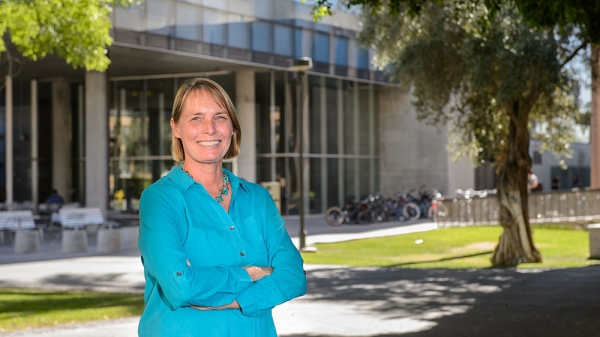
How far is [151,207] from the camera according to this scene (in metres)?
2.96

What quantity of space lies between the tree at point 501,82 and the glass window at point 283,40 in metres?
14.9

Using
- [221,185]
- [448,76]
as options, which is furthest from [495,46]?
[221,185]

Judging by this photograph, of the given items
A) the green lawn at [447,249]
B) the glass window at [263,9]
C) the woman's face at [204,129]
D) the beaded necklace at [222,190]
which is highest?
the glass window at [263,9]

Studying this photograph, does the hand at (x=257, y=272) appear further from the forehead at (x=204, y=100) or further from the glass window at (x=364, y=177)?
the glass window at (x=364, y=177)

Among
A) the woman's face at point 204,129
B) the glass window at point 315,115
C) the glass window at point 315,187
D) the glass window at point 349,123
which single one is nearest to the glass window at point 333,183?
the glass window at point 315,187

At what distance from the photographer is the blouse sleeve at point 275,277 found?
298 cm

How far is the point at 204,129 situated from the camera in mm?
3066

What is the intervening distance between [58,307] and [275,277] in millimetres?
9571

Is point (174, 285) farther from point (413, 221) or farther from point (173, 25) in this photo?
point (413, 221)

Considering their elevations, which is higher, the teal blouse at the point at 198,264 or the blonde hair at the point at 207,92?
the blonde hair at the point at 207,92

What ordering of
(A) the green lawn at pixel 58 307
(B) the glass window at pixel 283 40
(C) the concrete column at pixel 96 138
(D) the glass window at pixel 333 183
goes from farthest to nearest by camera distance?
(D) the glass window at pixel 333 183 < (B) the glass window at pixel 283 40 < (C) the concrete column at pixel 96 138 < (A) the green lawn at pixel 58 307

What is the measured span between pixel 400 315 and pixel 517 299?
6.04 ft

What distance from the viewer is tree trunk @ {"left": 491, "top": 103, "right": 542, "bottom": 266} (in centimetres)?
1917

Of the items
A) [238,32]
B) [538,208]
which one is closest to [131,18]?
[238,32]
